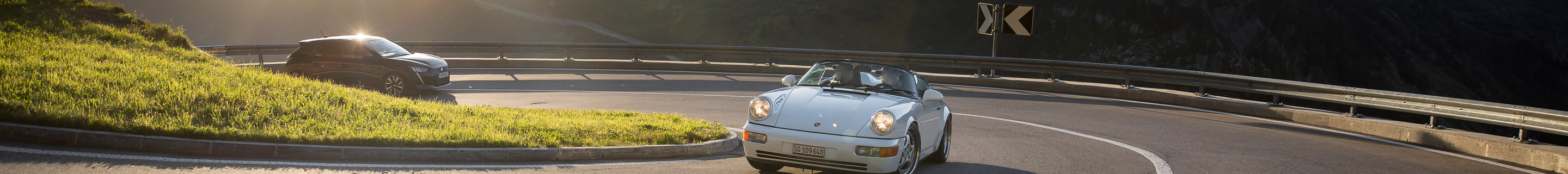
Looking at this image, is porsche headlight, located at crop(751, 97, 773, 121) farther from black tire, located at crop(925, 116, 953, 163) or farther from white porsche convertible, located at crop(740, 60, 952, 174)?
black tire, located at crop(925, 116, 953, 163)

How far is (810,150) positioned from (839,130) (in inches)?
8.8

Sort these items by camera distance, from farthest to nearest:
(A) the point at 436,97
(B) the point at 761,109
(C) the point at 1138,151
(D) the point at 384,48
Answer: (D) the point at 384,48 < (A) the point at 436,97 < (C) the point at 1138,151 < (B) the point at 761,109

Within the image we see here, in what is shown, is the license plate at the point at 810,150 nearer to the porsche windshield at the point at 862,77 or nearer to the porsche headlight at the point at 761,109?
the porsche headlight at the point at 761,109

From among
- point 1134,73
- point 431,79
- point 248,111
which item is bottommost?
point 248,111

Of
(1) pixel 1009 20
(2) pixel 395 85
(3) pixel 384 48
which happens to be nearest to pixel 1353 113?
(1) pixel 1009 20

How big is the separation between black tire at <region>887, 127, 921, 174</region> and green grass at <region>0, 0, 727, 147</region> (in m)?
2.35

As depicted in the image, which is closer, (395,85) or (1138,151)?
(1138,151)

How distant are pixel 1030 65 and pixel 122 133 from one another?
1425cm

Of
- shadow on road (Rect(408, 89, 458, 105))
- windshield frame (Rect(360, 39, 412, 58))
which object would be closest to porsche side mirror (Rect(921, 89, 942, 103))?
shadow on road (Rect(408, 89, 458, 105))

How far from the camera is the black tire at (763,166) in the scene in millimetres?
6442

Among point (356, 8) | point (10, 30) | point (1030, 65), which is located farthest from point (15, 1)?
point (356, 8)

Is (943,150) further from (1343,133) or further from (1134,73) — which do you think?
(1134,73)

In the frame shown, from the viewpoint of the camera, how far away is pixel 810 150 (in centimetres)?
601

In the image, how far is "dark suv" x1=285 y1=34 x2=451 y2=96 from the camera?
45.8ft
